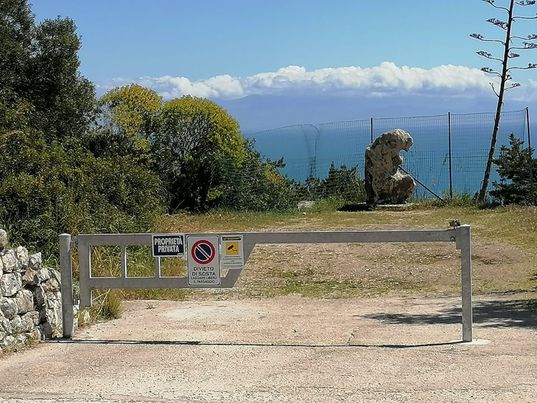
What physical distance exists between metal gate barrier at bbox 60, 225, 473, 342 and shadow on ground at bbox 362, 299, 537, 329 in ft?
4.04

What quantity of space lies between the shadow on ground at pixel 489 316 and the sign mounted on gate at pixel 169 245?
2.47 m

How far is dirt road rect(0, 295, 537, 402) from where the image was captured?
5793 mm

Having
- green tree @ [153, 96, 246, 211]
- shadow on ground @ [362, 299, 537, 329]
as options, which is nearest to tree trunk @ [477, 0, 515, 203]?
green tree @ [153, 96, 246, 211]

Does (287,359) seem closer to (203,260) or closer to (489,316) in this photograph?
(203,260)

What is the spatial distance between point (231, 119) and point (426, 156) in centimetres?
703

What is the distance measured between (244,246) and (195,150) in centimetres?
1591

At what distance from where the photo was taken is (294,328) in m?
8.31

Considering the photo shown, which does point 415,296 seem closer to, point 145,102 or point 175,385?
point 175,385

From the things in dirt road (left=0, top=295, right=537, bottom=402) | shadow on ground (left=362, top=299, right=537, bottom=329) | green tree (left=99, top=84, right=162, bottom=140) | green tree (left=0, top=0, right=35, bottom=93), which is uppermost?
green tree (left=0, top=0, right=35, bottom=93)

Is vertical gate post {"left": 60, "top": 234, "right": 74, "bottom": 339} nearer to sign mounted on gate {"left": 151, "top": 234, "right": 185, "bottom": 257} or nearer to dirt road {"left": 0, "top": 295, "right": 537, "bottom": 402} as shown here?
dirt road {"left": 0, "top": 295, "right": 537, "bottom": 402}

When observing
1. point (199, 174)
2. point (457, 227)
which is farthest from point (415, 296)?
point (199, 174)

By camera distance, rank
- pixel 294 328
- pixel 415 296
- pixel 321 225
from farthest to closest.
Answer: pixel 321 225, pixel 415 296, pixel 294 328

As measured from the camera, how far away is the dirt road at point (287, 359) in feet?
19.0

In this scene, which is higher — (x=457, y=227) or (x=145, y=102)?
(x=145, y=102)
